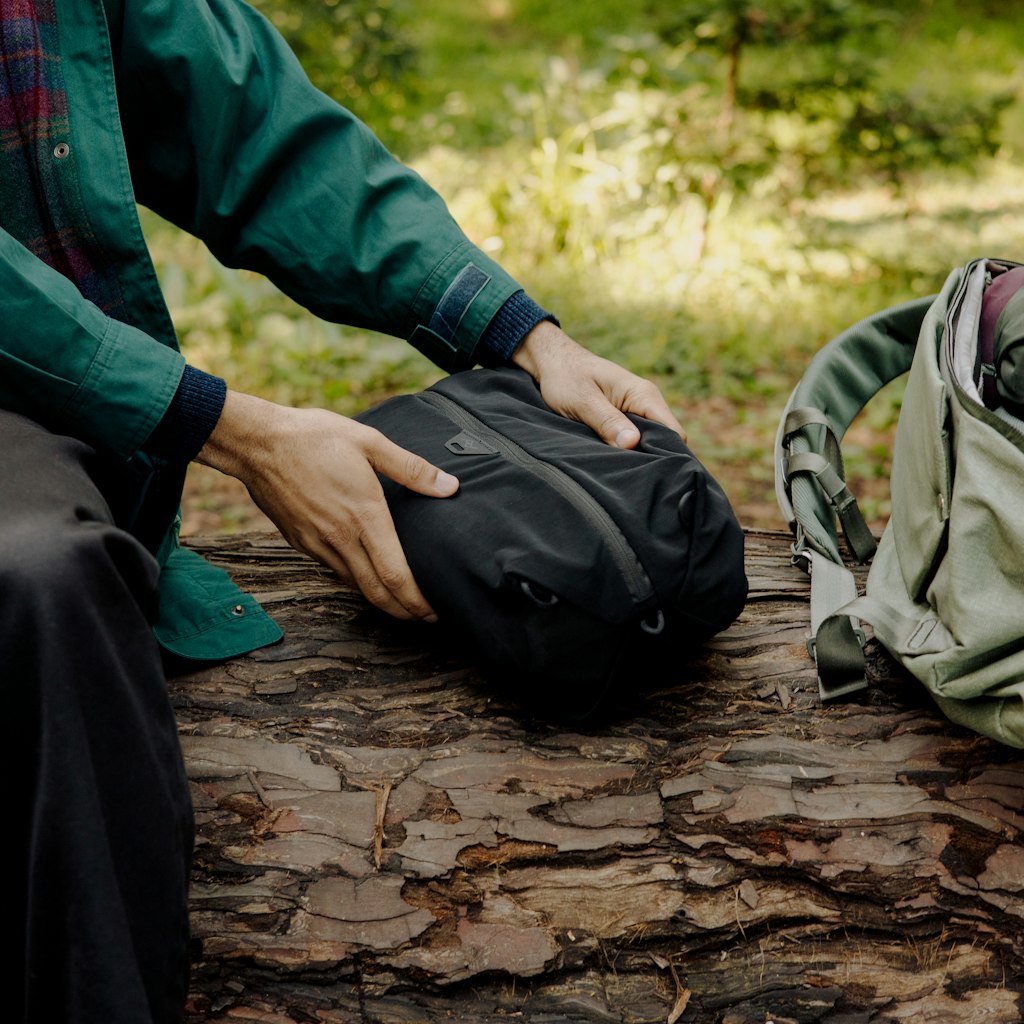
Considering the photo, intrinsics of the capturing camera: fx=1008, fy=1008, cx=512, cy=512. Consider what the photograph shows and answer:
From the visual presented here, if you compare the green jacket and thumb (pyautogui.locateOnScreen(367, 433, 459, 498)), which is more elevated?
the green jacket

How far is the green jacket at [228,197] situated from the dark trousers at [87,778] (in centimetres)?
42

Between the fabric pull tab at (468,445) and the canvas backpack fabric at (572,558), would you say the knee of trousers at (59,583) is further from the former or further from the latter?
the fabric pull tab at (468,445)

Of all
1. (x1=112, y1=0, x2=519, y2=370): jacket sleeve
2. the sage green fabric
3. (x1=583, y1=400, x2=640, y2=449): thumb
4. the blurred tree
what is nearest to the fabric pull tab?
(x1=583, y1=400, x2=640, y2=449): thumb

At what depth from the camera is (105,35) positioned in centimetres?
160

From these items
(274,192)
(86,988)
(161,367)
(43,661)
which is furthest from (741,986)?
(274,192)

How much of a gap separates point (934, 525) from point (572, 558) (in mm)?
534

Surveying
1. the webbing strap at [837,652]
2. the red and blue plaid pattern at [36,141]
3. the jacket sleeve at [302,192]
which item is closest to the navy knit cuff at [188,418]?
the red and blue plaid pattern at [36,141]

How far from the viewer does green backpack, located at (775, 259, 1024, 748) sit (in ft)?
4.33

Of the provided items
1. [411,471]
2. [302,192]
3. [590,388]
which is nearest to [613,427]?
[590,388]

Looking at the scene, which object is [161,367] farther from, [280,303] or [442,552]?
[280,303]

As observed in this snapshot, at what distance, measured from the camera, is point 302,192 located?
6.08ft

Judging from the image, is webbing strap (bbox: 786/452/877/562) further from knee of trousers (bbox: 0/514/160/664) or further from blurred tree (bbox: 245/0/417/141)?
blurred tree (bbox: 245/0/417/141)

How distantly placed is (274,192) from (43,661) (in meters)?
1.12

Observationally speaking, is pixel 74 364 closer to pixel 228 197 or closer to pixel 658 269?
pixel 228 197
